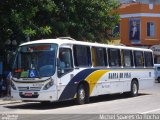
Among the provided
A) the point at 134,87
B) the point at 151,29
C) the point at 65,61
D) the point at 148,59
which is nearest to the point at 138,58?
the point at 148,59

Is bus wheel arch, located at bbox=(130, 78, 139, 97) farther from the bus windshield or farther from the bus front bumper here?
the bus front bumper

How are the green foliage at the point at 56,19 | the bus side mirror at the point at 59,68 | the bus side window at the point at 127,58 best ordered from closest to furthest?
the bus side mirror at the point at 59,68 < the green foliage at the point at 56,19 < the bus side window at the point at 127,58

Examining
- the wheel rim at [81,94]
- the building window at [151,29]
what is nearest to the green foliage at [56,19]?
the wheel rim at [81,94]

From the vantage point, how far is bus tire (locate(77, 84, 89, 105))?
19266 millimetres

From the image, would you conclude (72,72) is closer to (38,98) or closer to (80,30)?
(38,98)

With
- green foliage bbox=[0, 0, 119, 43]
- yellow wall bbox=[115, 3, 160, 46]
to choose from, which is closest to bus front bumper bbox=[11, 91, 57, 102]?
green foliage bbox=[0, 0, 119, 43]

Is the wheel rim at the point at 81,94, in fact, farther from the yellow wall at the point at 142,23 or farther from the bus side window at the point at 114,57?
the yellow wall at the point at 142,23

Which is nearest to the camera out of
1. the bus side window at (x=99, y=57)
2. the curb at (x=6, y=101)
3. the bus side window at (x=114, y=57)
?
the curb at (x=6, y=101)

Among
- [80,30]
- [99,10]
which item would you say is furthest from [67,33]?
[99,10]

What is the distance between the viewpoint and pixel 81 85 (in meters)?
19.5

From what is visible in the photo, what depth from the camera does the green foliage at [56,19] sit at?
2320cm

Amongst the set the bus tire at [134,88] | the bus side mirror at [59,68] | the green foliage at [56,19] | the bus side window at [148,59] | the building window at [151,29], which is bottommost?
the bus tire at [134,88]

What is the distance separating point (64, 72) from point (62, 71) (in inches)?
6.5

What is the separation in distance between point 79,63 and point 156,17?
33.0 metres
